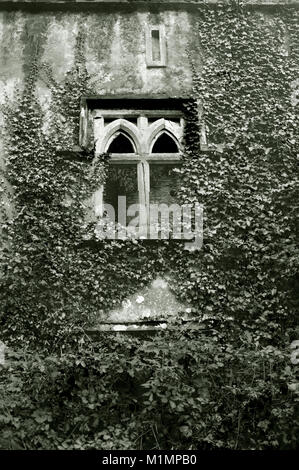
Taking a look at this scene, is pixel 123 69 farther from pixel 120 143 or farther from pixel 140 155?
pixel 140 155

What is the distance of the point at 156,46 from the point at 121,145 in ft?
5.20

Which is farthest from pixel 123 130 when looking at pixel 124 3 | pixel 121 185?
pixel 124 3

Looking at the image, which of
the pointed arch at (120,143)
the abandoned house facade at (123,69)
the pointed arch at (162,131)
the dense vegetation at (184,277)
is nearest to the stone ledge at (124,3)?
the abandoned house facade at (123,69)

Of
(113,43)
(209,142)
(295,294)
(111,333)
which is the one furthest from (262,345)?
(113,43)

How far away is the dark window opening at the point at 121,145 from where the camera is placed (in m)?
8.31

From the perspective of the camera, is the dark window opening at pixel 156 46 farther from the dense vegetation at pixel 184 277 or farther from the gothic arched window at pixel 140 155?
the gothic arched window at pixel 140 155

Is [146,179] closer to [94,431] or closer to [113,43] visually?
[113,43]

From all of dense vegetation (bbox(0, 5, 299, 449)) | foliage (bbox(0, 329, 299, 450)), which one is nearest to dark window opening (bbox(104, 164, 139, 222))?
dense vegetation (bbox(0, 5, 299, 449))

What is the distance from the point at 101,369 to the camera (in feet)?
20.5

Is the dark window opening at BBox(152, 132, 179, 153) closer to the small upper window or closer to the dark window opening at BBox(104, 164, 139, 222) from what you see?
the dark window opening at BBox(104, 164, 139, 222)

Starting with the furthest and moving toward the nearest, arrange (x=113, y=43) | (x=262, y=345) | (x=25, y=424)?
(x=113, y=43) < (x=262, y=345) < (x=25, y=424)

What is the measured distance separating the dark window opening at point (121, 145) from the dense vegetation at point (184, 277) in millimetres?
529

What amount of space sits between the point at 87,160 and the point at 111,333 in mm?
2360

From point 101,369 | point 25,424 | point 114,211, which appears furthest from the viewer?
point 114,211
